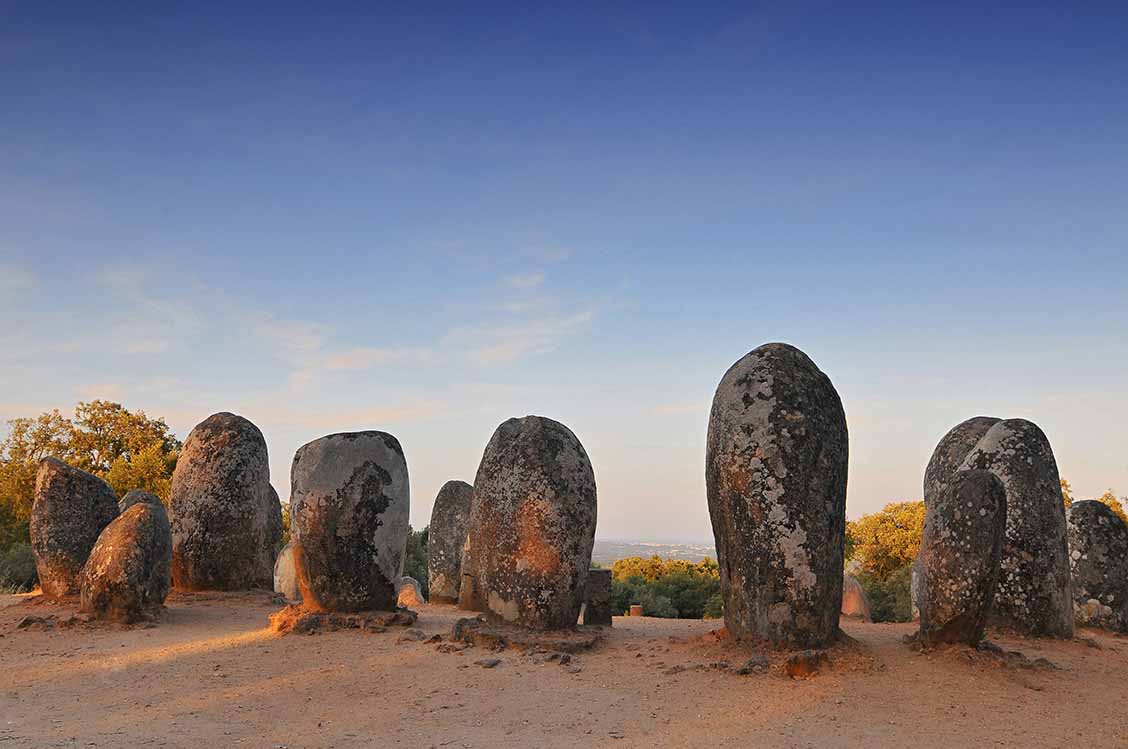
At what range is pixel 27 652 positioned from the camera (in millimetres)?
10961

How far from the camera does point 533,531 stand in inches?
452

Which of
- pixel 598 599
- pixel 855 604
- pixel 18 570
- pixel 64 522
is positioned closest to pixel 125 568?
pixel 64 522

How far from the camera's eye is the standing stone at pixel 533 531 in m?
11.4

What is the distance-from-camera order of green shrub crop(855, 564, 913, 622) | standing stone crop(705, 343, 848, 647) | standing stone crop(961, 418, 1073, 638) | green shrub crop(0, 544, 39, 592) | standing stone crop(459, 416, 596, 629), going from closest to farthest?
standing stone crop(705, 343, 848, 647), standing stone crop(459, 416, 596, 629), standing stone crop(961, 418, 1073, 638), green shrub crop(855, 564, 913, 622), green shrub crop(0, 544, 39, 592)

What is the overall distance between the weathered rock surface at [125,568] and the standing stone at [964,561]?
11025mm

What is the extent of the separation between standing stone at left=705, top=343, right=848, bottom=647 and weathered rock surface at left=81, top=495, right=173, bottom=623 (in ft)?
28.3

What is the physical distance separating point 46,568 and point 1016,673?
14944 millimetres

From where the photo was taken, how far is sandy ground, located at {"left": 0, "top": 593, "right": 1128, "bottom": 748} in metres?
7.31

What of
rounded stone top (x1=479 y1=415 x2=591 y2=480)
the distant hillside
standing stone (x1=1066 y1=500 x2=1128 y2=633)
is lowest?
the distant hillside

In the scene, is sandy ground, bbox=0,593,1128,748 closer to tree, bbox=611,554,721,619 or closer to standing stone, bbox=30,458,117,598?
standing stone, bbox=30,458,117,598

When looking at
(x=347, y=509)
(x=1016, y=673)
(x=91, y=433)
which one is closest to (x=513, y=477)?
(x=347, y=509)

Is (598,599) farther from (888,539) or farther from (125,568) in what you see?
(888,539)

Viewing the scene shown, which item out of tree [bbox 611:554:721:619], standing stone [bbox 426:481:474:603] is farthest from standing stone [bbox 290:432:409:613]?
tree [bbox 611:554:721:619]

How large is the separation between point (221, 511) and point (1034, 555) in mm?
14197
